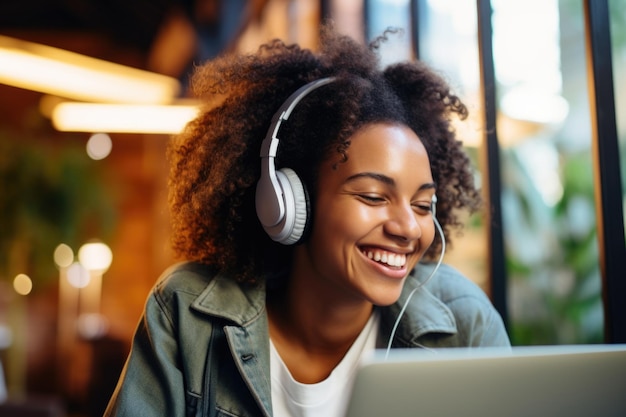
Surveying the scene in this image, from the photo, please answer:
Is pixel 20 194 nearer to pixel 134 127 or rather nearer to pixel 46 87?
pixel 134 127

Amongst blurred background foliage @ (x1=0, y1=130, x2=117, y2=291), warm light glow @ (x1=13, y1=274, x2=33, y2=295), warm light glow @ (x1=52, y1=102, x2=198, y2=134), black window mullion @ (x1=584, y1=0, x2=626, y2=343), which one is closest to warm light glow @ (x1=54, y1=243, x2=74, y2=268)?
blurred background foliage @ (x1=0, y1=130, x2=117, y2=291)

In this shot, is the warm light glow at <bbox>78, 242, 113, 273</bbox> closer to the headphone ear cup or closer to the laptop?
the headphone ear cup

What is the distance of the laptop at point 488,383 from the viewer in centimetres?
76

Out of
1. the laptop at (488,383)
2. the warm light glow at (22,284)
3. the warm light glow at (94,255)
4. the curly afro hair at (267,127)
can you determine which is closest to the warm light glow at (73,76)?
the curly afro hair at (267,127)

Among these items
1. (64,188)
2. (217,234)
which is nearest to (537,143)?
(217,234)

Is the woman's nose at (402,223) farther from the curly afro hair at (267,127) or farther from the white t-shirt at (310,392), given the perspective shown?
the white t-shirt at (310,392)

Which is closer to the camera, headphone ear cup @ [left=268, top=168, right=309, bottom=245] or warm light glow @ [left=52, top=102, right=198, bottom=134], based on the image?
headphone ear cup @ [left=268, top=168, right=309, bottom=245]

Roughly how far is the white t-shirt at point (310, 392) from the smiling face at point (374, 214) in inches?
8.4

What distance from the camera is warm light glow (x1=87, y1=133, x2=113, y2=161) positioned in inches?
330

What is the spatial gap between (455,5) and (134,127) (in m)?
1.84

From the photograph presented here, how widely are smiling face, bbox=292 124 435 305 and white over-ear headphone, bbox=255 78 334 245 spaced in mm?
63

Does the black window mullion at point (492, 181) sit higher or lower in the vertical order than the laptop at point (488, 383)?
higher

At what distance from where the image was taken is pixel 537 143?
2.78m

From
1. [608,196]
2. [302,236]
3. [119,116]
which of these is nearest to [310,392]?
[302,236]
